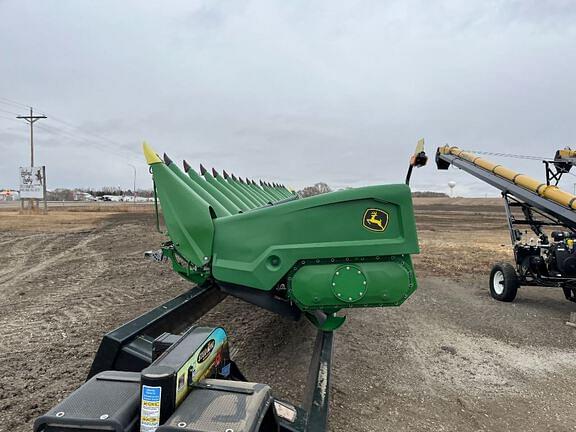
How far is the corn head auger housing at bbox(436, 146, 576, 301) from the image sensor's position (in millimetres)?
6105

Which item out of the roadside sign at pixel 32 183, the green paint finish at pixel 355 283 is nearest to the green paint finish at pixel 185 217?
the green paint finish at pixel 355 283

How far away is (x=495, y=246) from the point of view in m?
13.8

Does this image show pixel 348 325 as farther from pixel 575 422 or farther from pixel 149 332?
pixel 149 332

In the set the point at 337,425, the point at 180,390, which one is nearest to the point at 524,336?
the point at 337,425

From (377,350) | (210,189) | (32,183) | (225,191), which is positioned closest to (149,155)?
(210,189)

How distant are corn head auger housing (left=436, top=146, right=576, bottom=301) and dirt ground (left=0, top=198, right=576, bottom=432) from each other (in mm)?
391

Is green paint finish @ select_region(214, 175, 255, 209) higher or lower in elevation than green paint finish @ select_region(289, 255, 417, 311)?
higher

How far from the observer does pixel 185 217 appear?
2834 mm

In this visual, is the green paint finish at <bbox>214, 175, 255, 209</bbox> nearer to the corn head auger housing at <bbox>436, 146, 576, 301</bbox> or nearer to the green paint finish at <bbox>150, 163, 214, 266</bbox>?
the green paint finish at <bbox>150, 163, 214, 266</bbox>

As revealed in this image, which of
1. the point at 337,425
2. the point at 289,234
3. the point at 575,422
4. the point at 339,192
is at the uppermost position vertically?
the point at 339,192

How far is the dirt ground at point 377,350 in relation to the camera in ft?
10.5

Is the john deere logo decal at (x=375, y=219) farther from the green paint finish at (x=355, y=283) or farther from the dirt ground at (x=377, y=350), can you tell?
the dirt ground at (x=377, y=350)

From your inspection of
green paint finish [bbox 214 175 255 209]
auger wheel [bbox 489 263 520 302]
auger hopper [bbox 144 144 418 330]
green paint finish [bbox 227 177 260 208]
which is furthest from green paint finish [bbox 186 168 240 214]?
auger wheel [bbox 489 263 520 302]

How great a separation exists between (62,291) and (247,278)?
17.2 ft
